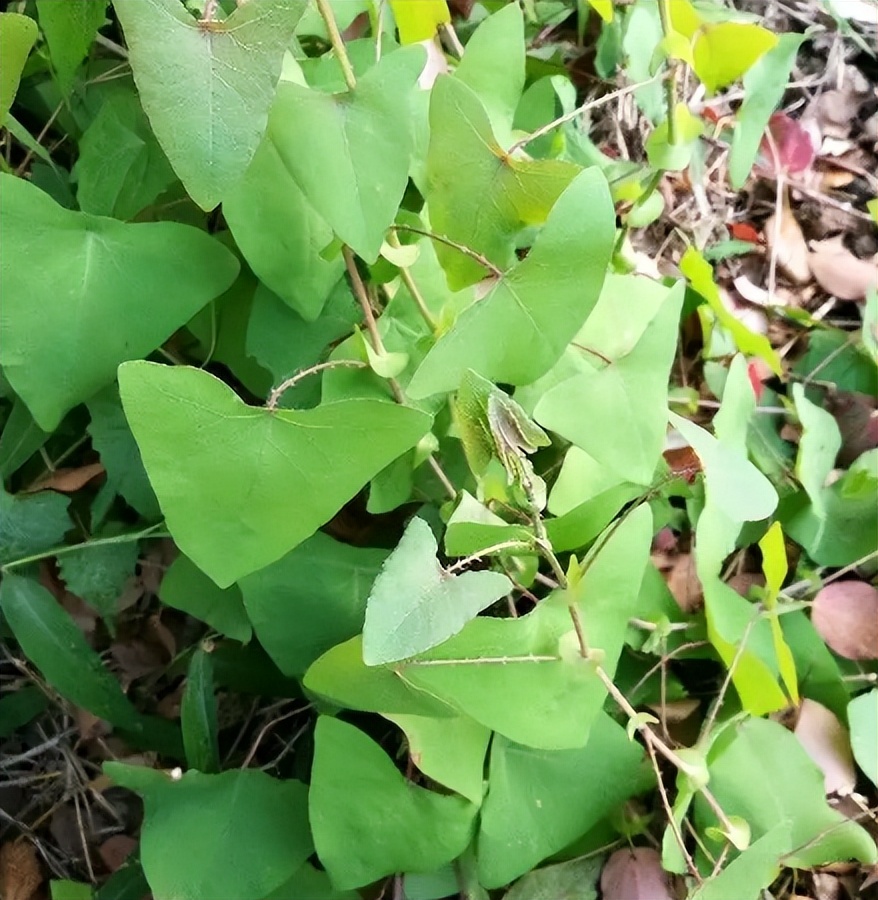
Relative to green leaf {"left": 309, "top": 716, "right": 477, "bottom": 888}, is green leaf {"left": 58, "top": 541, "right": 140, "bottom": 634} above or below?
above

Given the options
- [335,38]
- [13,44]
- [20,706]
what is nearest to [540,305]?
[335,38]

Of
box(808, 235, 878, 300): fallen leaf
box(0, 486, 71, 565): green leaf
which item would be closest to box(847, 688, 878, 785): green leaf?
box(808, 235, 878, 300): fallen leaf

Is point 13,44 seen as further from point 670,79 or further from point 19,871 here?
point 19,871

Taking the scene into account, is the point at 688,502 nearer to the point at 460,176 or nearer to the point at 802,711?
the point at 802,711

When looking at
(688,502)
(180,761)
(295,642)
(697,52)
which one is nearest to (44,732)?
(180,761)

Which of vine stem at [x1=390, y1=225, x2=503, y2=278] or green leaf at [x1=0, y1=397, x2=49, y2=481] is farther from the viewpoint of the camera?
green leaf at [x1=0, y1=397, x2=49, y2=481]

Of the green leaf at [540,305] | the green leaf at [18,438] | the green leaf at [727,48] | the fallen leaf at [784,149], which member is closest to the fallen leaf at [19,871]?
the green leaf at [18,438]

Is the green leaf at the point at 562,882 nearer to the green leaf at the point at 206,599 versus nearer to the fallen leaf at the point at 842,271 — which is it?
the green leaf at the point at 206,599

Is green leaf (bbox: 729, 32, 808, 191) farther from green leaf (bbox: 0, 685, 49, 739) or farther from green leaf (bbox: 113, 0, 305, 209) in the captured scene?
green leaf (bbox: 0, 685, 49, 739)
